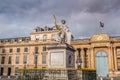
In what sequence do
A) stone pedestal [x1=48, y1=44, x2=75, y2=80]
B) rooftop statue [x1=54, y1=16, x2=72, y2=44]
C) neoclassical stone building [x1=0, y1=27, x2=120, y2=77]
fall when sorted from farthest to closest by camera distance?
neoclassical stone building [x1=0, y1=27, x2=120, y2=77] → rooftop statue [x1=54, y1=16, x2=72, y2=44] → stone pedestal [x1=48, y1=44, x2=75, y2=80]

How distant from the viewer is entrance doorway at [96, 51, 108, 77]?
7028cm

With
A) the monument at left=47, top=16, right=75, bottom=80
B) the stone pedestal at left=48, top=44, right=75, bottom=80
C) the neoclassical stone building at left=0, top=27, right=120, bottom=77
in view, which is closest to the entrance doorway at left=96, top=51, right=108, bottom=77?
the neoclassical stone building at left=0, top=27, right=120, bottom=77

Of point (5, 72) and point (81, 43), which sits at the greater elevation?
point (81, 43)

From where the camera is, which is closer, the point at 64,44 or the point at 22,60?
the point at 64,44

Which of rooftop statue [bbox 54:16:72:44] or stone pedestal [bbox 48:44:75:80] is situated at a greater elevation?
rooftop statue [bbox 54:16:72:44]

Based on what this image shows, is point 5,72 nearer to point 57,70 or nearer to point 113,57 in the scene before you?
point 113,57

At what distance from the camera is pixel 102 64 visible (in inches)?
2800

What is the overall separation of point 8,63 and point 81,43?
1215 inches

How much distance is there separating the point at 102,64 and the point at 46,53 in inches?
848

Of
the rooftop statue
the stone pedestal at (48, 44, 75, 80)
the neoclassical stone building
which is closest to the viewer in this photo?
the stone pedestal at (48, 44, 75, 80)

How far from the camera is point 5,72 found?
79.2 m

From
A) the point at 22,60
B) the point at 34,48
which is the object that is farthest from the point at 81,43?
the point at 22,60

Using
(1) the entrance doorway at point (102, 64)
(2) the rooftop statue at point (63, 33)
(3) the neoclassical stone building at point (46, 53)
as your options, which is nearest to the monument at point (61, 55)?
(2) the rooftop statue at point (63, 33)

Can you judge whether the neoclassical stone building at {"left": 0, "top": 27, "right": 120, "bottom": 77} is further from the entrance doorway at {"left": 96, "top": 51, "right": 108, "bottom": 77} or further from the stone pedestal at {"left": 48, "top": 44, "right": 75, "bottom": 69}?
the stone pedestal at {"left": 48, "top": 44, "right": 75, "bottom": 69}
